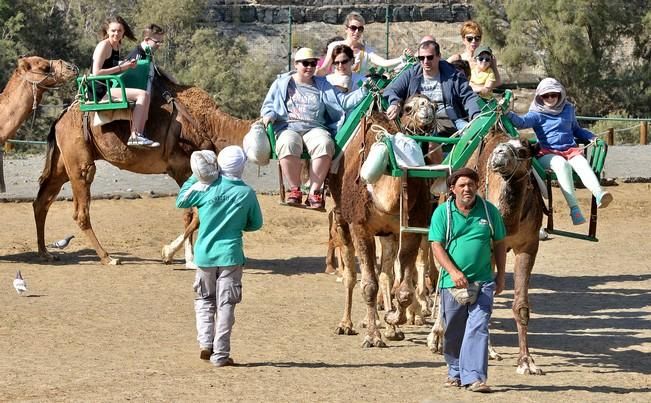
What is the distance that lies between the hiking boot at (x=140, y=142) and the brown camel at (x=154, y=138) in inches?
Result: 10.0

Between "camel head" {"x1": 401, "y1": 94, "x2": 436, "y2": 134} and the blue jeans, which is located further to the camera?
"camel head" {"x1": 401, "y1": 94, "x2": 436, "y2": 134}

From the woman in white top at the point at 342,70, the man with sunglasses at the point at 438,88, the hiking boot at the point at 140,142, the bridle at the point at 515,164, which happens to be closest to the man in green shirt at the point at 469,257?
the bridle at the point at 515,164

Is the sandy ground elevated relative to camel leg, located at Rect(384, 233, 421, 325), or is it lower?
lower

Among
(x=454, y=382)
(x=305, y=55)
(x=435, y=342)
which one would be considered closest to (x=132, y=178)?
(x=305, y=55)

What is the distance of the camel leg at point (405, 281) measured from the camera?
10.9m

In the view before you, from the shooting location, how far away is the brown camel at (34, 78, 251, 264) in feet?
54.2

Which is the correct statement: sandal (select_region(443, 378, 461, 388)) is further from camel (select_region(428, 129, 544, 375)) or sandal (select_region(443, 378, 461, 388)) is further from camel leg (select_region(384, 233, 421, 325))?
camel leg (select_region(384, 233, 421, 325))

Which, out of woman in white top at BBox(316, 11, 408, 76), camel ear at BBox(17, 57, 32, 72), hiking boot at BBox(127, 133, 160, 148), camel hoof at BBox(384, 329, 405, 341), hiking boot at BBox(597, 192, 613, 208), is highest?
woman in white top at BBox(316, 11, 408, 76)

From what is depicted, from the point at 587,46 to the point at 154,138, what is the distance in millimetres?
30430

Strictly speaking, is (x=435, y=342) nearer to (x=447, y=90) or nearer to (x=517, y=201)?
(x=517, y=201)

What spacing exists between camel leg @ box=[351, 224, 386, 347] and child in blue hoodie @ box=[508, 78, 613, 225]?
1.64 m

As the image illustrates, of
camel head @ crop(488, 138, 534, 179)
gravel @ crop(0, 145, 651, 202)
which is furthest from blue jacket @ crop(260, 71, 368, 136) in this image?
gravel @ crop(0, 145, 651, 202)

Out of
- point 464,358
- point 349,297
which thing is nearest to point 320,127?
point 349,297

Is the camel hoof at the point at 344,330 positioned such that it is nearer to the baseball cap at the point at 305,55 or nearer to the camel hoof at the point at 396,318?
the camel hoof at the point at 396,318
